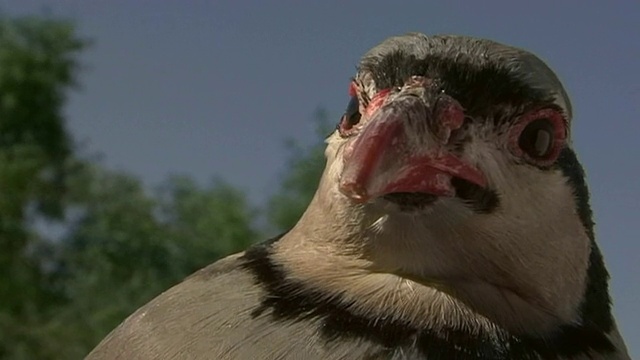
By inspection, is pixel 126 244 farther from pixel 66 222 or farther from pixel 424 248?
pixel 424 248

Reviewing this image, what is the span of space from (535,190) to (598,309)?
1.07 feet

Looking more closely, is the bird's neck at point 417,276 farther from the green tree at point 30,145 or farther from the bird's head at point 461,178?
the green tree at point 30,145

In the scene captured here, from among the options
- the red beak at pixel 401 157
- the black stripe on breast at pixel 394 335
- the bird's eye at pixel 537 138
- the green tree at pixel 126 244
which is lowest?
the green tree at pixel 126 244

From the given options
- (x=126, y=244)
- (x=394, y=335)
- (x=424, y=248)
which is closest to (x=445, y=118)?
(x=424, y=248)

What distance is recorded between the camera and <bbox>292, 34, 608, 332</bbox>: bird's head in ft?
5.51

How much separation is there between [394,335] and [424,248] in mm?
198

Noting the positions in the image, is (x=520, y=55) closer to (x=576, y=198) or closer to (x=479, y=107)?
(x=479, y=107)

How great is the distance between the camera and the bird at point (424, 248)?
1657 mm

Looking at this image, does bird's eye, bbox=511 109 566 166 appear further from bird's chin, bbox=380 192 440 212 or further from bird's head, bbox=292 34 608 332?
bird's chin, bbox=380 192 440 212

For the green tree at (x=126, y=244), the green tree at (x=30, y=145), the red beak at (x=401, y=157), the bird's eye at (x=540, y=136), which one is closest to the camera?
the red beak at (x=401, y=157)

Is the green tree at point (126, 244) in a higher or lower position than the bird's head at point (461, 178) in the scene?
lower

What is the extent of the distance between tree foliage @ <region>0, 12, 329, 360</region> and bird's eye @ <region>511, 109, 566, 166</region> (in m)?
7.77

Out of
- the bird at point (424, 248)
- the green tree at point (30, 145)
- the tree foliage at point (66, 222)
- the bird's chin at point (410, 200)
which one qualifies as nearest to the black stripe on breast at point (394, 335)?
the bird at point (424, 248)

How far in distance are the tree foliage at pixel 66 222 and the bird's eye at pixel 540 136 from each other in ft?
25.5
